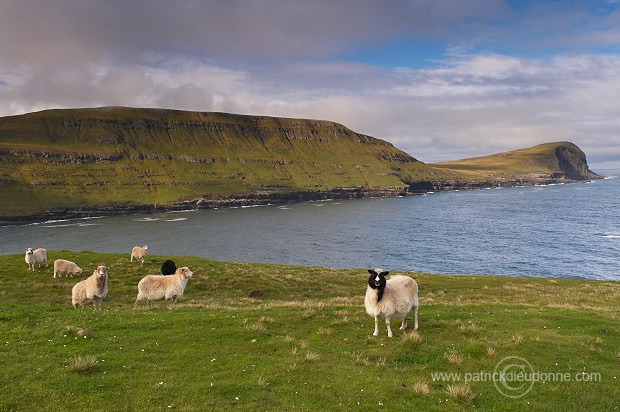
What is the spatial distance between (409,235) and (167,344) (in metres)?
112

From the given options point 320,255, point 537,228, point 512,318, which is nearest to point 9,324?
point 512,318

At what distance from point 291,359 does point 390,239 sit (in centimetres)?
10418

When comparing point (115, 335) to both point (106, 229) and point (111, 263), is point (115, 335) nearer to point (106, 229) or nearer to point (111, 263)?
point (111, 263)

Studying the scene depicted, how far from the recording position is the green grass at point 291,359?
32.2 ft

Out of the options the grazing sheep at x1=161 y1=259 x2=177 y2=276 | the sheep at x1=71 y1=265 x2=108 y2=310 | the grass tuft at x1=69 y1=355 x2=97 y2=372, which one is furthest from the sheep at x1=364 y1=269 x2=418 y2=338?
the grazing sheep at x1=161 y1=259 x2=177 y2=276

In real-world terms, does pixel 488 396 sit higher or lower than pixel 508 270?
higher

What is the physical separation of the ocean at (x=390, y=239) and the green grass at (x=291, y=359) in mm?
41939

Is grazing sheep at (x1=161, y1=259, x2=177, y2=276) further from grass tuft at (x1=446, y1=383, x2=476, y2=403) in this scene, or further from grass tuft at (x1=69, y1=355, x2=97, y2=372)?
grass tuft at (x1=446, y1=383, x2=476, y2=403)

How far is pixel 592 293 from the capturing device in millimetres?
41750

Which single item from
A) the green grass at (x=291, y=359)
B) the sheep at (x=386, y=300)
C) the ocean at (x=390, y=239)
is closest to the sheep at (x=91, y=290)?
the green grass at (x=291, y=359)

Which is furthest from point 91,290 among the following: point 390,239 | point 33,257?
point 390,239

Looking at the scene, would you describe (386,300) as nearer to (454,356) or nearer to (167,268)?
(454,356)

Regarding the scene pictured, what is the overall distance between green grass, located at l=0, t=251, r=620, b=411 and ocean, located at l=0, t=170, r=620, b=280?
138 ft

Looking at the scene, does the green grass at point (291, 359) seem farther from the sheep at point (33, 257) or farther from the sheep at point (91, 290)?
the sheep at point (33, 257)
